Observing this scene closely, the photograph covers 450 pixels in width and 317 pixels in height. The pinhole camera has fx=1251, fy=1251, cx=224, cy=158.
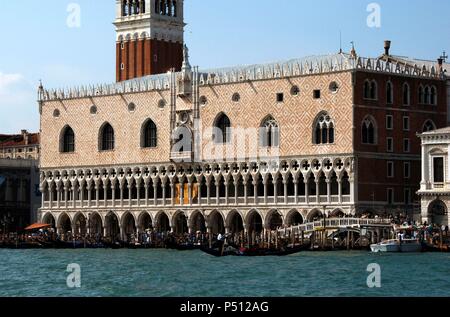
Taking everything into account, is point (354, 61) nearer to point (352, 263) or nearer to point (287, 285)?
point (352, 263)

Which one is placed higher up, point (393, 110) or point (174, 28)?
point (174, 28)

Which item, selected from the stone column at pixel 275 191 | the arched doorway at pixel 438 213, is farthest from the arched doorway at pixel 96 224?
the arched doorway at pixel 438 213

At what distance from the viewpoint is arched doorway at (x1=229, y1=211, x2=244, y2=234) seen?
75.8 meters

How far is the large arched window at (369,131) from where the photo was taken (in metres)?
69.7

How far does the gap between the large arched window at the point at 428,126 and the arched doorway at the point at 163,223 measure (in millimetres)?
18298

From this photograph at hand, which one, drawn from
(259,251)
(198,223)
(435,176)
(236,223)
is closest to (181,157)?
(198,223)

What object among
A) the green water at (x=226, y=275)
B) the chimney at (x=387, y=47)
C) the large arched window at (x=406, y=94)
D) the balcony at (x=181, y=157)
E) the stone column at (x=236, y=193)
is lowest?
the green water at (x=226, y=275)

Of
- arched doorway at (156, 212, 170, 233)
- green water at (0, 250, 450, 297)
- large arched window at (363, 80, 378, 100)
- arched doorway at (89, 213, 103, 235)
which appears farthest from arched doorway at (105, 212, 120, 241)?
large arched window at (363, 80, 378, 100)

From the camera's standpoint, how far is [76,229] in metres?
84.7

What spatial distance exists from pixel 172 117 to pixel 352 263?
2987cm

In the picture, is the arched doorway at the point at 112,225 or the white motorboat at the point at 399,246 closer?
the white motorboat at the point at 399,246

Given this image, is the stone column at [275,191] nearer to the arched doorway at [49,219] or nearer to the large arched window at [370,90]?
the large arched window at [370,90]

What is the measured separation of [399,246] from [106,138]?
28.3 meters
